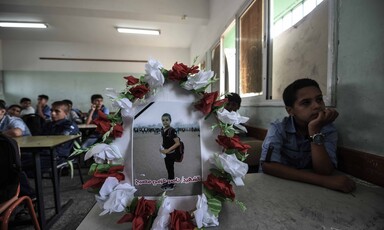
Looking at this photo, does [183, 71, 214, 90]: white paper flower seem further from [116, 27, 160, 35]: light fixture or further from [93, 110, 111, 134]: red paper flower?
[116, 27, 160, 35]: light fixture

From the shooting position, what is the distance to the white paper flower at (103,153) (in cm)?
47

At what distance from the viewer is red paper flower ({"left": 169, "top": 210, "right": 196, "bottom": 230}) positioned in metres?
0.43

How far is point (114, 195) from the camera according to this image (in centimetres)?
45

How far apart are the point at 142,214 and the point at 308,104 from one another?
889 millimetres

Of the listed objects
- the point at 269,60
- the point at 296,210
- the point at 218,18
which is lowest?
the point at 296,210

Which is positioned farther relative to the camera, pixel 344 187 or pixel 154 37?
pixel 154 37

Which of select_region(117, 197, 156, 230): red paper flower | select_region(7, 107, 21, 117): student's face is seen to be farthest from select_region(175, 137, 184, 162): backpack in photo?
select_region(7, 107, 21, 117): student's face

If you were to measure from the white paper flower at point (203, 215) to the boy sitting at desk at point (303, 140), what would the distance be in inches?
19.4

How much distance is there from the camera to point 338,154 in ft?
3.25

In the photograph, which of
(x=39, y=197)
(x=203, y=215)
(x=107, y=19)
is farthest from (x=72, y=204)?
(x=107, y=19)

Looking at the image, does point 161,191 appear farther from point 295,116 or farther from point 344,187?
point 295,116

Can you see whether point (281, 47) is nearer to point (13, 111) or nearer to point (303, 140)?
point (303, 140)

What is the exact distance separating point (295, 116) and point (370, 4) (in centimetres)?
55

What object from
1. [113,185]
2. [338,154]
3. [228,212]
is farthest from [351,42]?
[113,185]
